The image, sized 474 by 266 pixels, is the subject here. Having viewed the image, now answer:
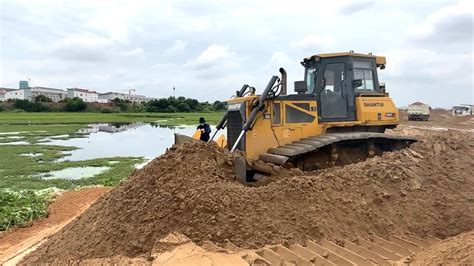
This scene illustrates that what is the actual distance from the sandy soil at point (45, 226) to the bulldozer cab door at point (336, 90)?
229 inches

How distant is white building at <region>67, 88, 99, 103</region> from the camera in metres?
148

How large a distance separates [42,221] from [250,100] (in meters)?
5.13

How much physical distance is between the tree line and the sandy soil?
66711mm

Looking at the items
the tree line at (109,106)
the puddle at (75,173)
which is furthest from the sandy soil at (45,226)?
the tree line at (109,106)

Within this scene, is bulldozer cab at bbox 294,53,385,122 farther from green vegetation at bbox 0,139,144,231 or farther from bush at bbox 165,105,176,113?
bush at bbox 165,105,176,113

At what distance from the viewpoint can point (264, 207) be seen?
238 inches

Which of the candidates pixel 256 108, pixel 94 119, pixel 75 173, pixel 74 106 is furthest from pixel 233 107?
pixel 74 106

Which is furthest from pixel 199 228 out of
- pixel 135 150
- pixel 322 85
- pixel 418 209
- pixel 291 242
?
pixel 135 150

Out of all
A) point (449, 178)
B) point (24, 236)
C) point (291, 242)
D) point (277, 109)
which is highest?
point (277, 109)

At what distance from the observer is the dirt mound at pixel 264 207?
5801 mm

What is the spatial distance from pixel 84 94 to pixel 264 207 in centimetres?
15576

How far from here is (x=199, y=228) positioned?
577cm

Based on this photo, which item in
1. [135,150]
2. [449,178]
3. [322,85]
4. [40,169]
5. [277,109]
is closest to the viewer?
[449,178]

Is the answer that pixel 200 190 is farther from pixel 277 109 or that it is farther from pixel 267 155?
pixel 277 109
